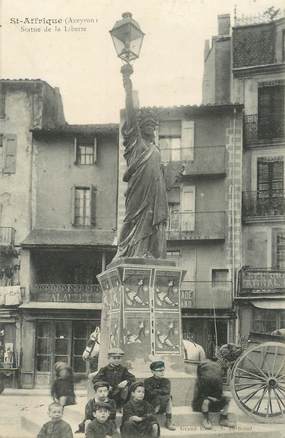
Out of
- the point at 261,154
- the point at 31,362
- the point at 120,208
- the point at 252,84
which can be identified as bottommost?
the point at 31,362

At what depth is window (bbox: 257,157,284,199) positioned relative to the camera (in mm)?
30000

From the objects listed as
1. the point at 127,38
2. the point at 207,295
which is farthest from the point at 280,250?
the point at 127,38

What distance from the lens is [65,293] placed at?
29.4 metres

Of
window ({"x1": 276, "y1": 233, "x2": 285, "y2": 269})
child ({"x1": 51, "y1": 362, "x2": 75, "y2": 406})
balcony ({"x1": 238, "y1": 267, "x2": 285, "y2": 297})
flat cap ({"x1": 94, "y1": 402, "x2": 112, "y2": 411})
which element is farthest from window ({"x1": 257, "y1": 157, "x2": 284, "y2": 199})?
flat cap ({"x1": 94, "y1": 402, "x2": 112, "y2": 411})

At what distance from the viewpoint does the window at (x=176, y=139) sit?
29.7 meters

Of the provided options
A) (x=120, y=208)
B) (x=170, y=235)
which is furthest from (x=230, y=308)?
(x=120, y=208)

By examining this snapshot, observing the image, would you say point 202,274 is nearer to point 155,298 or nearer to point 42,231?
point 42,231

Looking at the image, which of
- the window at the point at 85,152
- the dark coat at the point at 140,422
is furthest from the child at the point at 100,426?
the window at the point at 85,152

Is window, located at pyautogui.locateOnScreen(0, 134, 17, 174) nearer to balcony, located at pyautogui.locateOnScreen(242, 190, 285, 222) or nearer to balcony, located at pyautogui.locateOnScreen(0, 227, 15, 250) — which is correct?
balcony, located at pyautogui.locateOnScreen(0, 227, 15, 250)

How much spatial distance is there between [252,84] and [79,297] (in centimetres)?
1160

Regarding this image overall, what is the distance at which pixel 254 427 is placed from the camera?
8.02 metres

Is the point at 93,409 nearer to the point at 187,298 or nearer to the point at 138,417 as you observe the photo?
the point at 138,417

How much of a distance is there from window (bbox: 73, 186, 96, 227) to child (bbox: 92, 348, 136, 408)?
2273 cm

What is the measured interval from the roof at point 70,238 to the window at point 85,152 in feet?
10.0
